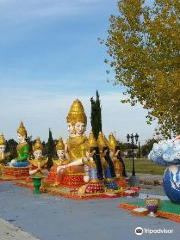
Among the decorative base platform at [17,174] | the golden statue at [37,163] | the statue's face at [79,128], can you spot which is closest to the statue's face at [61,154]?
the statue's face at [79,128]

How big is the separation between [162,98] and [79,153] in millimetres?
4289

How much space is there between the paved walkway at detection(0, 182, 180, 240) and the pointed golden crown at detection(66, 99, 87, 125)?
387 centimetres

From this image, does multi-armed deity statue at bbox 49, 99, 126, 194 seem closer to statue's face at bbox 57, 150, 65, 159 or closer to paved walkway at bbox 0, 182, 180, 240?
statue's face at bbox 57, 150, 65, 159

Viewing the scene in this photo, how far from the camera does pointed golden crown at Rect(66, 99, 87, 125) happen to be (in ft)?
55.6

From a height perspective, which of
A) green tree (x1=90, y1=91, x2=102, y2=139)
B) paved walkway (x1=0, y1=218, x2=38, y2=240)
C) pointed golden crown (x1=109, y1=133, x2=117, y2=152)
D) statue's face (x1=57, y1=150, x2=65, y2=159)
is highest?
green tree (x1=90, y1=91, x2=102, y2=139)

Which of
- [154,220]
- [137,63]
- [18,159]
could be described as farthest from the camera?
[18,159]

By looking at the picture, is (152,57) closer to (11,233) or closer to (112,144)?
(112,144)

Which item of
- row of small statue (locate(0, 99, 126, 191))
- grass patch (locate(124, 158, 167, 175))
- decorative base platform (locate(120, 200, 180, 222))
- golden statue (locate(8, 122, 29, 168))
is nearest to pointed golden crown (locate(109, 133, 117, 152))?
row of small statue (locate(0, 99, 126, 191))

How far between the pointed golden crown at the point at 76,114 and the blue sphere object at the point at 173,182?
715 centimetres

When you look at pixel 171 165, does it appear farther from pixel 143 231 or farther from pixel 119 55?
pixel 119 55

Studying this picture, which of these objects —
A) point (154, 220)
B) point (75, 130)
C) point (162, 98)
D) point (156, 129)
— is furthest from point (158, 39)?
point (154, 220)

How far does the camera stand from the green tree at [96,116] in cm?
2528

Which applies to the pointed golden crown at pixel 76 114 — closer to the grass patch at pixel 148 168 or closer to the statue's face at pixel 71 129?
the statue's face at pixel 71 129

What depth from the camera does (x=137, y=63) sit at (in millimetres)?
19062
